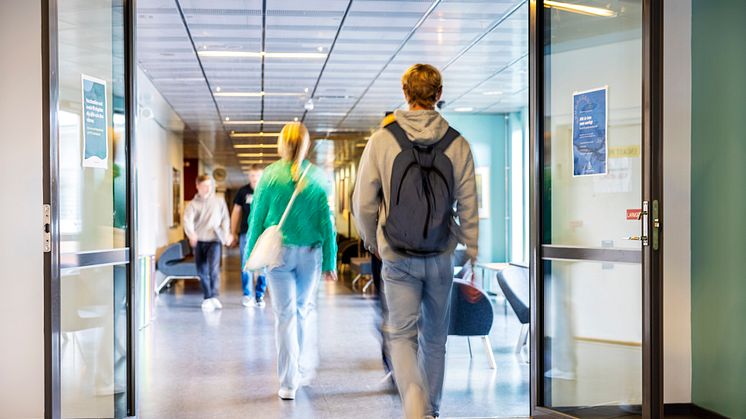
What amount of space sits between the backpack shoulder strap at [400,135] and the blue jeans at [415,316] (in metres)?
0.50

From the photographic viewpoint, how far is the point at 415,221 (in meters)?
3.45

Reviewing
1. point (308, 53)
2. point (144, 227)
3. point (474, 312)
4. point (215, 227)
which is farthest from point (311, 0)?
point (144, 227)

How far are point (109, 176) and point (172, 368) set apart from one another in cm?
226

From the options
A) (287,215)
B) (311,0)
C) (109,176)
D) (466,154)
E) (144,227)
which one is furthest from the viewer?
(144,227)

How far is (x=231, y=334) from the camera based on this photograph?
7652 millimetres

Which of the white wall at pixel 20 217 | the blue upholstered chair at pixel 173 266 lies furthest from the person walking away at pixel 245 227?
the white wall at pixel 20 217

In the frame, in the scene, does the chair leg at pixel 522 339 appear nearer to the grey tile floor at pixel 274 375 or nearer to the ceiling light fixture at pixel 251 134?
the grey tile floor at pixel 274 375

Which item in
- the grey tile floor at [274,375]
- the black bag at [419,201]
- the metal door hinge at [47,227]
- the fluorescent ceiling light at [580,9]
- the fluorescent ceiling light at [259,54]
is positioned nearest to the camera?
the metal door hinge at [47,227]

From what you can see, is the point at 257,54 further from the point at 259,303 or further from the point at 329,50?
the point at 259,303

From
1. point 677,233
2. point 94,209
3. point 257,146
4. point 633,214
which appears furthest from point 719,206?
point 257,146

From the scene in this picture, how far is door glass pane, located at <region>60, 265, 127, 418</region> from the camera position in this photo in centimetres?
382

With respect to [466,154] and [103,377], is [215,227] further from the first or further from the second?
[466,154]

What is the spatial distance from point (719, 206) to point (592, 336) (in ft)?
3.73

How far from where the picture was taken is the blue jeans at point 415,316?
3494 millimetres
